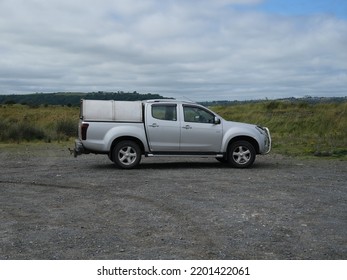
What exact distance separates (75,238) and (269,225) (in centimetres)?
269

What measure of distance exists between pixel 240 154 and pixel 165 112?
2341 millimetres

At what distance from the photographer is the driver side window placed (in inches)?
561

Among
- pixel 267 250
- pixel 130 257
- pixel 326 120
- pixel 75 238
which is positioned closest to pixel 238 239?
pixel 267 250

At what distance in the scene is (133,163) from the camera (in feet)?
45.8

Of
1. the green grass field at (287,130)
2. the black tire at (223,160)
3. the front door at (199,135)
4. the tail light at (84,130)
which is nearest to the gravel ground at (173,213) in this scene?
the black tire at (223,160)

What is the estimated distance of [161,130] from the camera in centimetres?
1405

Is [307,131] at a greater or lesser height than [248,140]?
lesser

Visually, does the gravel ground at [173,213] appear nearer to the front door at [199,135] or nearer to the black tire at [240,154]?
the black tire at [240,154]

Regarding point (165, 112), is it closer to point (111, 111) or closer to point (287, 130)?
point (111, 111)

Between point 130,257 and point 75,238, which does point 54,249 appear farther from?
point 130,257

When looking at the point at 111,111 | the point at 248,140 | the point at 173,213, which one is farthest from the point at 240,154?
the point at 173,213

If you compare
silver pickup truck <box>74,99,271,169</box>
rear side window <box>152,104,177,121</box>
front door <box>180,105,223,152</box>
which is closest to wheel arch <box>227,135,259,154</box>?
silver pickup truck <box>74,99,271,169</box>

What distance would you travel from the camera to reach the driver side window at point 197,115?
561 inches

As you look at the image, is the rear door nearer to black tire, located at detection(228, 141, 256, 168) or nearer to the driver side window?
the driver side window
